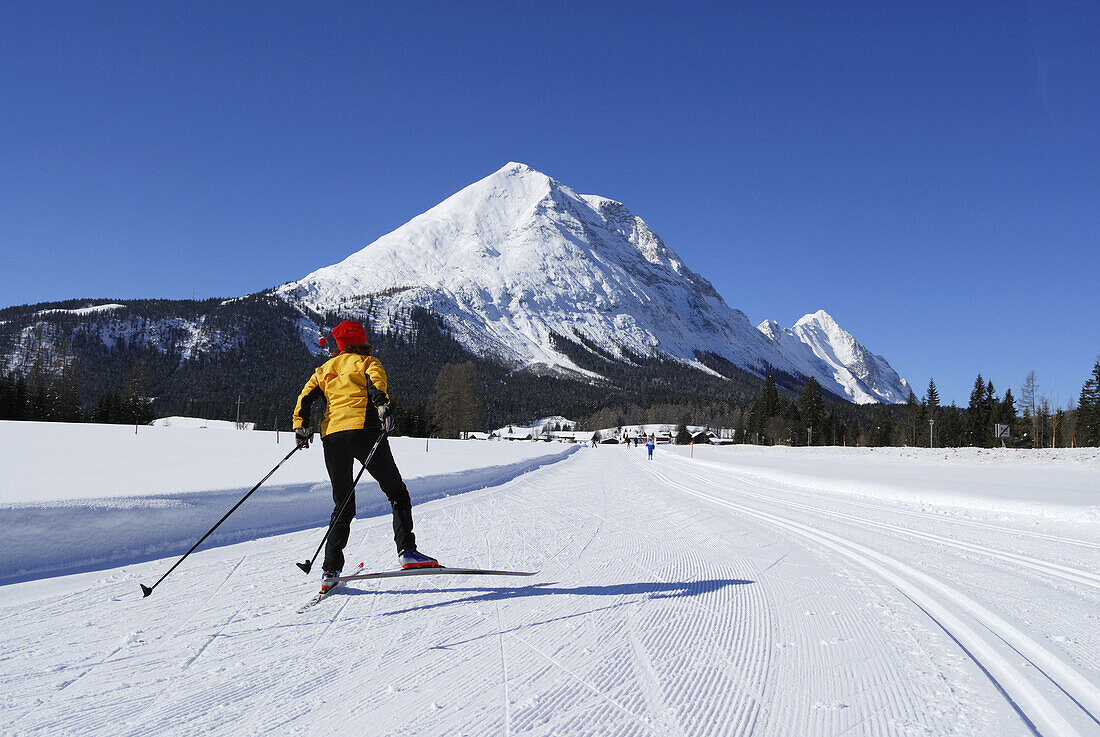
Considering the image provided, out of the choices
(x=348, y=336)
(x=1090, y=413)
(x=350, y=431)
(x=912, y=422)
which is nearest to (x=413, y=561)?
(x=350, y=431)

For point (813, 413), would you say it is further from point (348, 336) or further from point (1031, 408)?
point (348, 336)

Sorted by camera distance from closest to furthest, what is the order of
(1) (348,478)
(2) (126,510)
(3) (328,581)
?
(3) (328,581), (1) (348,478), (2) (126,510)

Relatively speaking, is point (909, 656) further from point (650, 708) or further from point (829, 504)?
point (829, 504)

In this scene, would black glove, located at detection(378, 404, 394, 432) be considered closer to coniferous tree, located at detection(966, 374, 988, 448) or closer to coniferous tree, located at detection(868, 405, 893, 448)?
coniferous tree, located at detection(966, 374, 988, 448)

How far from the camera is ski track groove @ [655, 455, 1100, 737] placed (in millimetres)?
2524

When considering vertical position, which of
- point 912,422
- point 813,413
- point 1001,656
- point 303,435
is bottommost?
point 1001,656

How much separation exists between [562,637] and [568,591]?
3.47 feet

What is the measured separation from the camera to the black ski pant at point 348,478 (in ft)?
15.0

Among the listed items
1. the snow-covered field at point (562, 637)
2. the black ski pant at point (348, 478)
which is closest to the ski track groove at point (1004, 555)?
the snow-covered field at point (562, 637)

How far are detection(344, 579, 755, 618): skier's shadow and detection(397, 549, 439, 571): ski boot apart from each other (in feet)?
0.62

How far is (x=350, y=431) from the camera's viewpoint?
4.61 m

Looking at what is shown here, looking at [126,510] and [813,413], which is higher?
[813,413]

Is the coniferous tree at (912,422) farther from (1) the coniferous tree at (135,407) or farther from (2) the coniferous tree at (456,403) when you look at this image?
(1) the coniferous tree at (135,407)

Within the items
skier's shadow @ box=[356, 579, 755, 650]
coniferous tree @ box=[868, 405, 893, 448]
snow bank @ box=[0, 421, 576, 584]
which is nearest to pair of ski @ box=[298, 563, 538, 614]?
skier's shadow @ box=[356, 579, 755, 650]
